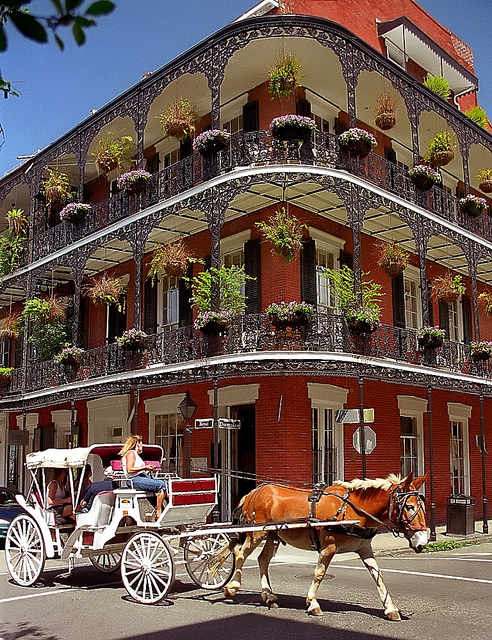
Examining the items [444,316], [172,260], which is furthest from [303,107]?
[444,316]

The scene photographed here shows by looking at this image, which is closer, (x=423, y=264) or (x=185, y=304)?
(x=423, y=264)

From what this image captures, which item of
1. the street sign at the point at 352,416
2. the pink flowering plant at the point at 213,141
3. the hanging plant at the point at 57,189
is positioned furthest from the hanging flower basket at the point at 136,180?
the street sign at the point at 352,416

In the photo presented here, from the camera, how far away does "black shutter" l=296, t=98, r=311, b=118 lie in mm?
16562

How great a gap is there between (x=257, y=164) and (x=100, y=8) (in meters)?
12.4

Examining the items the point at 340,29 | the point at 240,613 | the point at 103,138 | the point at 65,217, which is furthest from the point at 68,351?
the point at 240,613

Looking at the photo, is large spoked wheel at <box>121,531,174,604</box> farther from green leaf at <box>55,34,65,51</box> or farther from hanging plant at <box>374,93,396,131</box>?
hanging plant at <box>374,93,396,131</box>

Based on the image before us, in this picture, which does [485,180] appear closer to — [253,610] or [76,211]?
[76,211]

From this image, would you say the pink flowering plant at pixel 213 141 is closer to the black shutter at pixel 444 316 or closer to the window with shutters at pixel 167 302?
the window with shutters at pixel 167 302

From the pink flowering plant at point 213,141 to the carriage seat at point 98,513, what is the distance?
27.9ft

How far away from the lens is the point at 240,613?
751 cm

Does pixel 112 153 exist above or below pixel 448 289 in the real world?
above

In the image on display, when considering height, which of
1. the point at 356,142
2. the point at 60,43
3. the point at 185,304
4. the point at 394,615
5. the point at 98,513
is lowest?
the point at 394,615

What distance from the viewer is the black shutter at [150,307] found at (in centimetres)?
1908

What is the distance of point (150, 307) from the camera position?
19.2m
